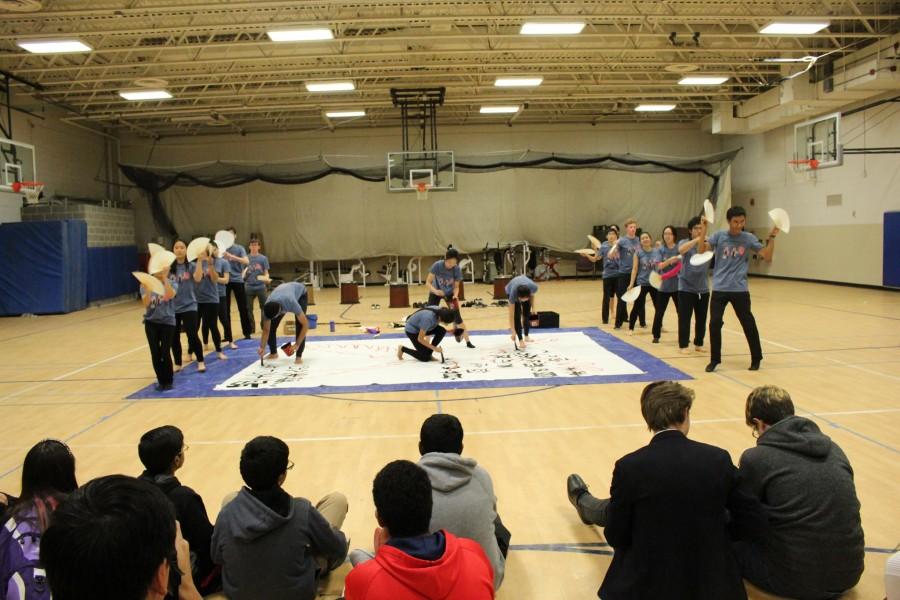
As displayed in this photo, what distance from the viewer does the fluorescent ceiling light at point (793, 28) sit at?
40.2 ft

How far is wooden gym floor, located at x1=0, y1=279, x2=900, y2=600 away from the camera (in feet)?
12.0

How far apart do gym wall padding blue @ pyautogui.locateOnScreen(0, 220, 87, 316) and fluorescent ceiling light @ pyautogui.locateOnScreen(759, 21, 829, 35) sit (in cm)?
1656

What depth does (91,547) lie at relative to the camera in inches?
43.1

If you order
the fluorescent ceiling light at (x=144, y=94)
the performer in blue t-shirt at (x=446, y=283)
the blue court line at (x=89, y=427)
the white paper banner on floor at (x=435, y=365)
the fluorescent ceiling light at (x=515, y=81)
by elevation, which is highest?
the fluorescent ceiling light at (x=515, y=81)

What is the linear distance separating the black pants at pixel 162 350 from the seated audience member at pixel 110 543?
6685mm

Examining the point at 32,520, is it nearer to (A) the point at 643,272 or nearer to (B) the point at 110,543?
(B) the point at 110,543

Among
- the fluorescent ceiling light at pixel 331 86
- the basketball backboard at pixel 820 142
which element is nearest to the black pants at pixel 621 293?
the basketball backboard at pixel 820 142

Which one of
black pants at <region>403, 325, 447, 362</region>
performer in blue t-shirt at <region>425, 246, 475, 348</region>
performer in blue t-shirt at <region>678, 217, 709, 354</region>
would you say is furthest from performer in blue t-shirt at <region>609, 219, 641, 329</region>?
black pants at <region>403, 325, 447, 362</region>

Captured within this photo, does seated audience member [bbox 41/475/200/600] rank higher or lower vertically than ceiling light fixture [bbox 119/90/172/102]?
lower

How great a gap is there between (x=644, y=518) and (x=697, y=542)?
0.69 ft

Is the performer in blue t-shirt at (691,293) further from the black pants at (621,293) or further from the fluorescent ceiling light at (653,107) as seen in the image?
the fluorescent ceiling light at (653,107)

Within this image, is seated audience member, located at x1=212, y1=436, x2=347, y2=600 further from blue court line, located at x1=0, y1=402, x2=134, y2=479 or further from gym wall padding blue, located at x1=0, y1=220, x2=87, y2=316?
gym wall padding blue, located at x1=0, y1=220, x2=87, y2=316

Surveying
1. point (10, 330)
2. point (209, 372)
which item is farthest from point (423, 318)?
point (10, 330)

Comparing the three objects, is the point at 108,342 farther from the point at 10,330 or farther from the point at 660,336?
the point at 660,336
